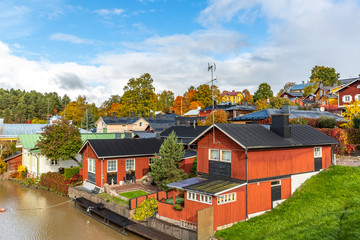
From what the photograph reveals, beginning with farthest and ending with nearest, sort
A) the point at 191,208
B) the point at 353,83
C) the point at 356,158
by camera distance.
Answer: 1. the point at 353,83
2. the point at 356,158
3. the point at 191,208

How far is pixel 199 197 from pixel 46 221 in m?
12.8

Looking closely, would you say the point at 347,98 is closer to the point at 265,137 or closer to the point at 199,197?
the point at 265,137

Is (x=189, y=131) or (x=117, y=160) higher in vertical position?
(x=189, y=131)

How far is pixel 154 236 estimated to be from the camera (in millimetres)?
15523

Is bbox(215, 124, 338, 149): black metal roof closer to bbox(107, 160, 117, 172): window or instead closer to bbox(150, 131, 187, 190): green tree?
bbox(150, 131, 187, 190): green tree

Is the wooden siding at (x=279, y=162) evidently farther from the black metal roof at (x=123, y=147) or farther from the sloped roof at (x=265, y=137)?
the black metal roof at (x=123, y=147)

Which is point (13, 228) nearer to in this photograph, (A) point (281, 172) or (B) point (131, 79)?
(A) point (281, 172)

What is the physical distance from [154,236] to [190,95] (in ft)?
273

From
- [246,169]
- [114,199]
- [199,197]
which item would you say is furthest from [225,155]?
[114,199]

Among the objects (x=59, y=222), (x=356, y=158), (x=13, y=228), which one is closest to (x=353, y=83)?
(x=356, y=158)

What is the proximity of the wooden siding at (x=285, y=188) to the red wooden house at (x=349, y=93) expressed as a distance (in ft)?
117

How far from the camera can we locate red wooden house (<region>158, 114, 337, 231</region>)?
49.1 feet

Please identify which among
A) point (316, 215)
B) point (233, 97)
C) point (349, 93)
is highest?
point (233, 97)

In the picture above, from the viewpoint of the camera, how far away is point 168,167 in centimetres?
1998
